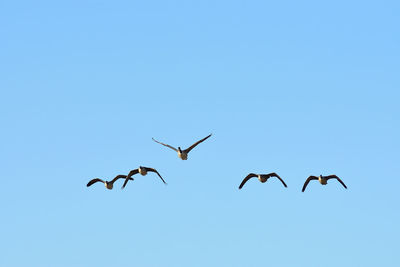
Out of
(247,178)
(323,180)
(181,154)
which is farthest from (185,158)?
(323,180)

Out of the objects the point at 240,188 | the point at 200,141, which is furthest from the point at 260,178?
the point at 200,141

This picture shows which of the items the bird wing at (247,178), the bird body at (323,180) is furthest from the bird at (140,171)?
the bird body at (323,180)

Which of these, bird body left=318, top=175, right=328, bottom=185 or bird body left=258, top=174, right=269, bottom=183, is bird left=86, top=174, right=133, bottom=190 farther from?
bird body left=318, top=175, right=328, bottom=185

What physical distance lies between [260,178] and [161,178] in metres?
15.2

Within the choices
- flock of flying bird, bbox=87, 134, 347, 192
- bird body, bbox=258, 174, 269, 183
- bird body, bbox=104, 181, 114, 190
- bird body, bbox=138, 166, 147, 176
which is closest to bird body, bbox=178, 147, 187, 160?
flock of flying bird, bbox=87, 134, 347, 192

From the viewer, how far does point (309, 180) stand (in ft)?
464

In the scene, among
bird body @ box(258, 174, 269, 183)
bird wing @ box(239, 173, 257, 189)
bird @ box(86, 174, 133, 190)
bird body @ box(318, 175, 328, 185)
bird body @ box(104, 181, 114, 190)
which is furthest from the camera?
bird @ box(86, 174, 133, 190)

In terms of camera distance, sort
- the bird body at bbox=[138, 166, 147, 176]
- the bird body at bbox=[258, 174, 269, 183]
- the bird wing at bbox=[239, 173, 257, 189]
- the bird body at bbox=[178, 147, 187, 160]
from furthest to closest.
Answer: the bird wing at bbox=[239, 173, 257, 189] → the bird body at bbox=[138, 166, 147, 176] → the bird body at bbox=[258, 174, 269, 183] → the bird body at bbox=[178, 147, 187, 160]

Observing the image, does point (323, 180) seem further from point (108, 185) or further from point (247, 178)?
point (108, 185)

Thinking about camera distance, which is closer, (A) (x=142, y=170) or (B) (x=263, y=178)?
(B) (x=263, y=178)

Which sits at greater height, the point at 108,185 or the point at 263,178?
the point at 108,185

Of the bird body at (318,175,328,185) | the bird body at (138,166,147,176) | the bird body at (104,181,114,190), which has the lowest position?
the bird body at (318,175,328,185)

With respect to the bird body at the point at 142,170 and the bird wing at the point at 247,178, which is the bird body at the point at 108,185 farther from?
the bird wing at the point at 247,178

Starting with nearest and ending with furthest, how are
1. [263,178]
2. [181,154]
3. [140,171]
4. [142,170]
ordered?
[181,154] → [263,178] → [142,170] → [140,171]
